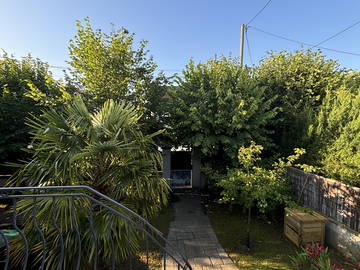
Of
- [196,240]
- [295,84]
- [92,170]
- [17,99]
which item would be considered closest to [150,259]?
[196,240]

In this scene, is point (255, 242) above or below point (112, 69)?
below

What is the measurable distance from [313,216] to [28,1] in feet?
29.2

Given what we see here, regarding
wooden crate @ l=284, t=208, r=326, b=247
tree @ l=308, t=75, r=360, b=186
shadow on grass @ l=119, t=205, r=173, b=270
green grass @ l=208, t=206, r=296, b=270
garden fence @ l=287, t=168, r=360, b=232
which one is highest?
tree @ l=308, t=75, r=360, b=186

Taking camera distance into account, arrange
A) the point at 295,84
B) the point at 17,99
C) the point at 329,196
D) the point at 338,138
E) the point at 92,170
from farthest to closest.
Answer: the point at 295,84 < the point at 17,99 < the point at 338,138 < the point at 329,196 < the point at 92,170

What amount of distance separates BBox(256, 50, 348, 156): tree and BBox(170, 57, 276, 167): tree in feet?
2.74

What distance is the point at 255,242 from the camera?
3613mm

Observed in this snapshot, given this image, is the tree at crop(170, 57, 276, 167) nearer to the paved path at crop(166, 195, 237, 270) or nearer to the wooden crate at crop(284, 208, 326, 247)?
the paved path at crop(166, 195, 237, 270)

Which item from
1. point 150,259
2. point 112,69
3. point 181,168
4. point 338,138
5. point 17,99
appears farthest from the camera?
point 181,168

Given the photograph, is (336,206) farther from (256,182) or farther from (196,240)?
(196,240)

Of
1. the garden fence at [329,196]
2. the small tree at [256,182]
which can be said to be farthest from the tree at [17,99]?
the garden fence at [329,196]

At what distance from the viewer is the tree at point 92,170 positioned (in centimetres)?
202

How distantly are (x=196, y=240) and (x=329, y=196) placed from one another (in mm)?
3002

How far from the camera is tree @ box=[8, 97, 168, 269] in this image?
202cm

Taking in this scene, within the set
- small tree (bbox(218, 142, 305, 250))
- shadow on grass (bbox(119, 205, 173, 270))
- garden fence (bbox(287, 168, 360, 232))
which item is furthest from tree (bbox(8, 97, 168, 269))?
garden fence (bbox(287, 168, 360, 232))
